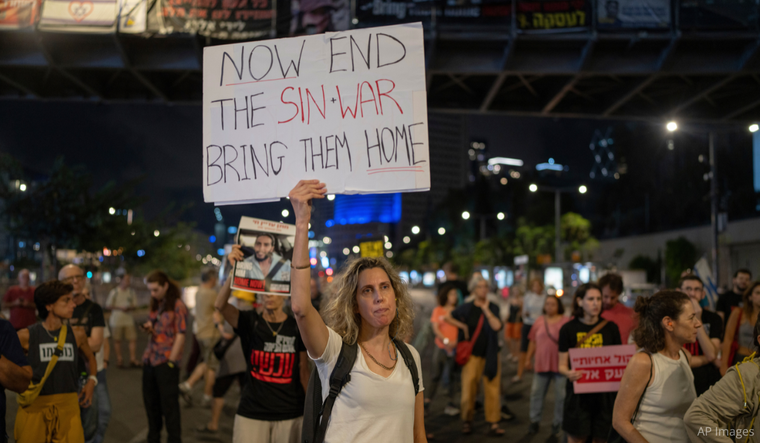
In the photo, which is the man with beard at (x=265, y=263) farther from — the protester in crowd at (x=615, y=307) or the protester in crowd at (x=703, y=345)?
the protester in crowd at (x=615, y=307)

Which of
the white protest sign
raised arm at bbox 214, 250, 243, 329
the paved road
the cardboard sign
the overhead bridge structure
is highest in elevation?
the overhead bridge structure

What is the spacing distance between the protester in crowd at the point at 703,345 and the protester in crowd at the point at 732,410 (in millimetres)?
2182

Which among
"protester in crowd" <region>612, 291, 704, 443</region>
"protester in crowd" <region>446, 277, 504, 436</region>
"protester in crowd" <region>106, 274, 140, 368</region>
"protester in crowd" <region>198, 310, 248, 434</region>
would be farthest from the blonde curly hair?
"protester in crowd" <region>106, 274, 140, 368</region>

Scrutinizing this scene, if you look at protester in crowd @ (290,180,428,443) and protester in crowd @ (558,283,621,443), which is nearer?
protester in crowd @ (290,180,428,443)

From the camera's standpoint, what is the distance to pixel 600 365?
557cm

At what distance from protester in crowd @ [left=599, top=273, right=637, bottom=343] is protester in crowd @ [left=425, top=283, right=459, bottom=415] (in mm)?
2661

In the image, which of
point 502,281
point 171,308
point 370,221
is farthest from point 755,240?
point 171,308

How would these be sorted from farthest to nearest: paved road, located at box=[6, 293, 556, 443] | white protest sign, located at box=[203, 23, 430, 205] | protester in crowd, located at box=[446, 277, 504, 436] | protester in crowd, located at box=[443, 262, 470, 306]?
protester in crowd, located at box=[443, 262, 470, 306], protester in crowd, located at box=[446, 277, 504, 436], paved road, located at box=[6, 293, 556, 443], white protest sign, located at box=[203, 23, 430, 205]

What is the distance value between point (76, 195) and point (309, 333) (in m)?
19.6

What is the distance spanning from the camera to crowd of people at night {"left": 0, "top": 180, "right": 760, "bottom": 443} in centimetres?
290

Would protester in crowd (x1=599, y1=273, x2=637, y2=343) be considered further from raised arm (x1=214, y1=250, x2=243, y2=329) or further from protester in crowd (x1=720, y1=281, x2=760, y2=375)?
raised arm (x1=214, y1=250, x2=243, y2=329)

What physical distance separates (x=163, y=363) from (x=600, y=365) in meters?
4.36

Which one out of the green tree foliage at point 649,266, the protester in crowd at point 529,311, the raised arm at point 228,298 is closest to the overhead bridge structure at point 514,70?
the protester in crowd at point 529,311

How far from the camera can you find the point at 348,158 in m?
3.34
